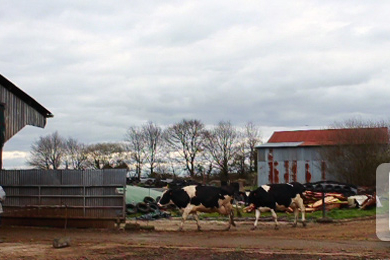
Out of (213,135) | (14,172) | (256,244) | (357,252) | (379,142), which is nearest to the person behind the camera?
(357,252)

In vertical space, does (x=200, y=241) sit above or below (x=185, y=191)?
below

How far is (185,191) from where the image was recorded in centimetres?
2189

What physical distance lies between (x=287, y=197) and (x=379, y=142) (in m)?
27.3

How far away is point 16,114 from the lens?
78.6 feet

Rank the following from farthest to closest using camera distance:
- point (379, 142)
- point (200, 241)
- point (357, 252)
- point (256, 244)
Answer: point (379, 142)
point (200, 241)
point (256, 244)
point (357, 252)

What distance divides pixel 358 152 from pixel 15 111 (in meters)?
33.2

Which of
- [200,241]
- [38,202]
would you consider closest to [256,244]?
[200,241]

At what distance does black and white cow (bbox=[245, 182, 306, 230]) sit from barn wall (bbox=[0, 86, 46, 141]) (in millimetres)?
9933

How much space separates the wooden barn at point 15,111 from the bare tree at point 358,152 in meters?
30.7

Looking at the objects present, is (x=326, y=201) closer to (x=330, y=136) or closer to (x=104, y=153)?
(x=330, y=136)

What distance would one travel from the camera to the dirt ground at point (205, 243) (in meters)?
13.7

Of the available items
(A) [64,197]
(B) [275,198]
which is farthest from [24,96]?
(B) [275,198]

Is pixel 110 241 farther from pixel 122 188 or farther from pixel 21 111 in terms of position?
pixel 21 111

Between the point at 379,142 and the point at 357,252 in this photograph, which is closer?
the point at 357,252
